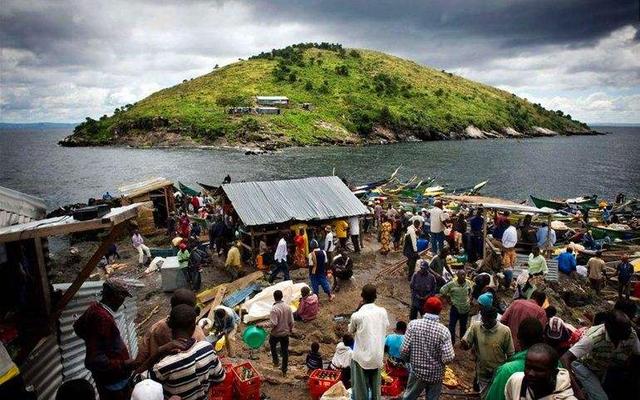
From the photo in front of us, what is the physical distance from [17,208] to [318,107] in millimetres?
93380

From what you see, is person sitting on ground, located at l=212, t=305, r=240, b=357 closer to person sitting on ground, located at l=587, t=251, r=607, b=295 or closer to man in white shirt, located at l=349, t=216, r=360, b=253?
man in white shirt, located at l=349, t=216, r=360, b=253

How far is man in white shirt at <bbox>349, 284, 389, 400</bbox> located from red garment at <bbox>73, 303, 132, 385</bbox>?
280cm

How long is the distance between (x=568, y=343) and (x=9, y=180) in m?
70.8

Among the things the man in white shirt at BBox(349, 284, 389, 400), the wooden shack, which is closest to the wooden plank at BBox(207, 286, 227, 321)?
the man in white shirt at BBox(349, 284, 389, 400)

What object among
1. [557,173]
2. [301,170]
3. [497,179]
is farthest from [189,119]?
[557,173]

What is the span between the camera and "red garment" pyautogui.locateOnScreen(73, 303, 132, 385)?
188 inches

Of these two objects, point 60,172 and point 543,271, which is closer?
point 543,271

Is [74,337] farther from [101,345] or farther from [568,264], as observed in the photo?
[568,264]

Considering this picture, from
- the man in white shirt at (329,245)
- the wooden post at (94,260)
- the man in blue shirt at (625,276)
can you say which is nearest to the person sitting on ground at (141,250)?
the man in white shirt at (329,245)

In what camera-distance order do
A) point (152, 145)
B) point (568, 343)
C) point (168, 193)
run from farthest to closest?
point (152, 145) < point (168, 193) < point (568, 343)

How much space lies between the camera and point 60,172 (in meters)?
64.6

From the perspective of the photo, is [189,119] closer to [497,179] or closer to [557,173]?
[497,179]

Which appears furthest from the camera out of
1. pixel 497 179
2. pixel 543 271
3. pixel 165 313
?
pixel 497 179

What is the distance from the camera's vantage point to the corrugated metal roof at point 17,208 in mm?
5930
